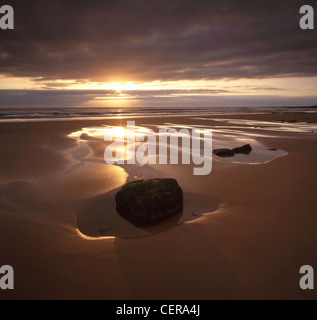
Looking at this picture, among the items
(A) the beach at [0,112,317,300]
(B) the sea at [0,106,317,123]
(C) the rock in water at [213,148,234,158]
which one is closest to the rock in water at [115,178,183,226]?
(A) the beach at [0,112,317,300]

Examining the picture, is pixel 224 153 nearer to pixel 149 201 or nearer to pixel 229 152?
pixel 229 152

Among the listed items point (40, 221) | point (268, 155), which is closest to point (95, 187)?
point (40, 221)

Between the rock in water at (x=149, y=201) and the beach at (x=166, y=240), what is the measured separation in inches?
8.0

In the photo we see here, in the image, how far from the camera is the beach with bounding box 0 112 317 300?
2658mm

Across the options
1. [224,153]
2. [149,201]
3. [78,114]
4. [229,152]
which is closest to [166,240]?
[149,201]

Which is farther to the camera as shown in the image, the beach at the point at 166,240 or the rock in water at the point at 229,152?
the rock in water at the point at 229,152

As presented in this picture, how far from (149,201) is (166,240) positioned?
775 mm

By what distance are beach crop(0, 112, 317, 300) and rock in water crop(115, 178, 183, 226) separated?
20 centimetres

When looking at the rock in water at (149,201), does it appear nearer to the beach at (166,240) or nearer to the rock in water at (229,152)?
the beach at (166,240)

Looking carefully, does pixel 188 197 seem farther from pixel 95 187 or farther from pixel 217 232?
pixel 95 187

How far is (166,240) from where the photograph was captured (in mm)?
3512

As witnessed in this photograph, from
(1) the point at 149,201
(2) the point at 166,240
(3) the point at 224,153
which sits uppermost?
(3) the point at 224,153

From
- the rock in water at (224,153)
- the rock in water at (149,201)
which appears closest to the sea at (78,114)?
the rock in water at (224,153)

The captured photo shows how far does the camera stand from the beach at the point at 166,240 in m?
2.66
